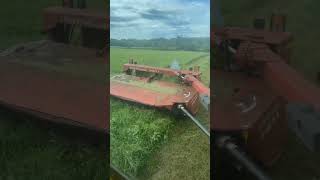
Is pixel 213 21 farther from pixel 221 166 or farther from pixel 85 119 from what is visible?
pixel 85 119

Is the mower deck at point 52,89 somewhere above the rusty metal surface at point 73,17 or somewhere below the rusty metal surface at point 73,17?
below

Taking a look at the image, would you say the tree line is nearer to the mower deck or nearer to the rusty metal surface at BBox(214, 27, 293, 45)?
the rusty metal surface at BBox(214, 27, 293, 45)

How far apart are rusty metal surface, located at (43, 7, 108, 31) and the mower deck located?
10 centimetres

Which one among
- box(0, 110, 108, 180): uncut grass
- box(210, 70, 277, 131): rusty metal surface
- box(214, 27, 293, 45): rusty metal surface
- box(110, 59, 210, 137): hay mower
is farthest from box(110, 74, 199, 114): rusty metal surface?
box(0, 110, 108, 180): uncut grass

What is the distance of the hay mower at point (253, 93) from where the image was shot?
1.91m

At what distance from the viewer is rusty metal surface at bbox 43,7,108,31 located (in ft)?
6.95

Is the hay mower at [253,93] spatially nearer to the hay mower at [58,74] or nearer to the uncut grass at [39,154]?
the hay mower at [58,74]

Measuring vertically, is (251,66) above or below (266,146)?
above

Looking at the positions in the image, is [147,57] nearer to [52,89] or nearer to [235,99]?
[235,99]

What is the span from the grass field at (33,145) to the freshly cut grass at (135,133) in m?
0.23

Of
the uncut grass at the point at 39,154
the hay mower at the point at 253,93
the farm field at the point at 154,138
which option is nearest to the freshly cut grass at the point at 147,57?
the farm field at the point at 154,138

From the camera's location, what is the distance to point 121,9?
6.27 ft

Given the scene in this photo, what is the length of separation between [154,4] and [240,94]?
0.45 m

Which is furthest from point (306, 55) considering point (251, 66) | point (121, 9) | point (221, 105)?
point (121, 9)
